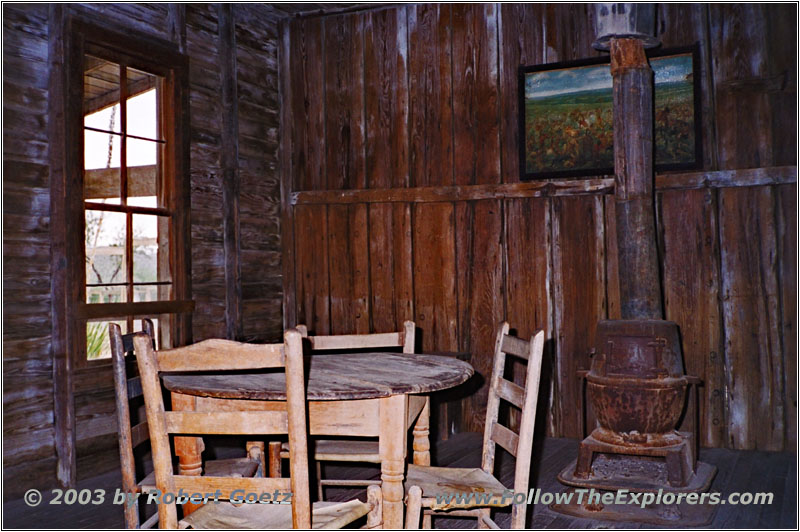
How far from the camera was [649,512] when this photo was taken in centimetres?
340

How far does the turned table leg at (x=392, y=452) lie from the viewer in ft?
7.64

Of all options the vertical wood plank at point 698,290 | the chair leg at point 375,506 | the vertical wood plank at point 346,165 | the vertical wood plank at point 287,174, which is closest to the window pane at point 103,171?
the vertical wood plank at point 287,174

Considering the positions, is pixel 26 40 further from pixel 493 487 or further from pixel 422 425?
pixel 493 487

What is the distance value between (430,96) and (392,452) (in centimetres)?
344

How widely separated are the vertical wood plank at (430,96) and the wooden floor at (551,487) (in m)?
1.86

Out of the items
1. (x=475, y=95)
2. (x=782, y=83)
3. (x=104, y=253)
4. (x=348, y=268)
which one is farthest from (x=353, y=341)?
(x=104, y=253)

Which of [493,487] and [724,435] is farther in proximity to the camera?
[724,435]

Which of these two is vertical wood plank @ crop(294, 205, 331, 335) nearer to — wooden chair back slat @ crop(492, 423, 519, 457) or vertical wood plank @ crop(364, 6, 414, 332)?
vertical wood plank @ crop(364, 6, 414, 332)

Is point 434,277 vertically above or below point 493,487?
above

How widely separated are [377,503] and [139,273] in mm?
5675

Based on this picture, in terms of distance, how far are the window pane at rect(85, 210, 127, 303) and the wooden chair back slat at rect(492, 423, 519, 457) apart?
3.74m

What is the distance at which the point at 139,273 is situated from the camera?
7.40m

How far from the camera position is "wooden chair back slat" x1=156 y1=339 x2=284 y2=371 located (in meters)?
1.98

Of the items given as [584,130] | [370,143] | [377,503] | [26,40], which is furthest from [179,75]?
[377,503]
